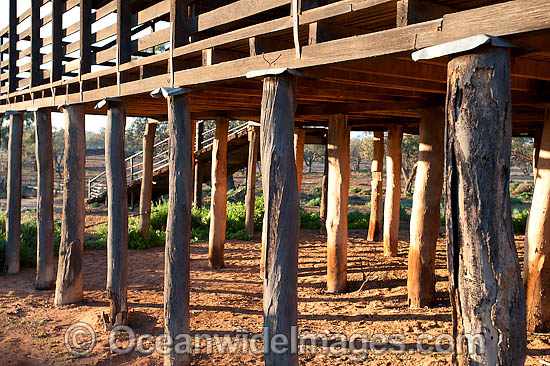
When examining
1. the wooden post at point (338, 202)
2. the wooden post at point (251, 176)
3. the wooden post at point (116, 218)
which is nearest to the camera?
the wooden post at point (116, 218)

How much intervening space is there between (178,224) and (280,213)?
1.91 m

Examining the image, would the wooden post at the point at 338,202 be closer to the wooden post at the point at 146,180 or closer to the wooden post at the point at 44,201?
the wooden post at the point at 44,201

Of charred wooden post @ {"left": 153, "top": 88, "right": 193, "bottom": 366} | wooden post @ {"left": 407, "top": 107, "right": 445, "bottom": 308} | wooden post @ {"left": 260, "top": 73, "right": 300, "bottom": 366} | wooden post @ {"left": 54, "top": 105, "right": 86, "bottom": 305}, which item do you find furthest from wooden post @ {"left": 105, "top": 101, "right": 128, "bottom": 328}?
wooden post @ {"left": 407, "top": 107, "right": 445, "bottom": 308}

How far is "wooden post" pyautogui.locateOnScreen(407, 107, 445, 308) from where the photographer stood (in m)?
7.51

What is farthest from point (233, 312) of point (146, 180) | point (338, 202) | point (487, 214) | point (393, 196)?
point (146, 180)

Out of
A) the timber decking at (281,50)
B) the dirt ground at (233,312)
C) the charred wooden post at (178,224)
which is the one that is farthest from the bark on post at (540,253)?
the charred wooden post at (178,224)

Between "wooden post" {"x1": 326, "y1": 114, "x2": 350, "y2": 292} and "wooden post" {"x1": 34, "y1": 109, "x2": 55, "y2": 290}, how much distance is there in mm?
5301

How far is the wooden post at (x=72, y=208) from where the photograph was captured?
8.51 metres

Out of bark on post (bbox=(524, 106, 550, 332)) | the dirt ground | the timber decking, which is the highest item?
the timber decking

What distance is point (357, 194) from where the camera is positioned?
107 feet

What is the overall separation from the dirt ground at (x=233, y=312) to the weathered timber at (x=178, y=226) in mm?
572

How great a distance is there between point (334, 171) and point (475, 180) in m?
5.55

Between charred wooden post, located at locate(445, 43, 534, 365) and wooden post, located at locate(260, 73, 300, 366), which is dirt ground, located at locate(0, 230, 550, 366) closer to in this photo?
wooden post, located at locate(260, 73, 300, 366)

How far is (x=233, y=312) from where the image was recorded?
7.92 metres
